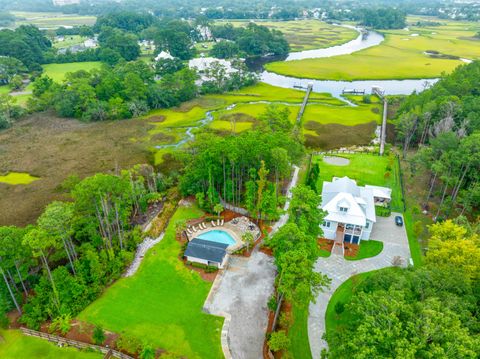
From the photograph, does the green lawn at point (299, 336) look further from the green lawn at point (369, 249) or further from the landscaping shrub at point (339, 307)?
the green lawn at point (369, 249)

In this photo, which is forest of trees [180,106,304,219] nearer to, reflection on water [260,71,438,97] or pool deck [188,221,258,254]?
pool deck [188,221,258,254]

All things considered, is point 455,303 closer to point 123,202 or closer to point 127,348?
point 127,348

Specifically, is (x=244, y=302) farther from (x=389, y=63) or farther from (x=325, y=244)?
(x=389, y=63)

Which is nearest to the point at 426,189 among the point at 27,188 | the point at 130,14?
the point at 27,188

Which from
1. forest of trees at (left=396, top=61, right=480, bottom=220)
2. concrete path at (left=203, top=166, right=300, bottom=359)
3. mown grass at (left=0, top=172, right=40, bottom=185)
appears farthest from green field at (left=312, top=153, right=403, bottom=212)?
mown grass at (left=0, top=172, right=40, bottom=185)

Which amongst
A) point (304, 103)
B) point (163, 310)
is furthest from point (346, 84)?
point (163, 310)

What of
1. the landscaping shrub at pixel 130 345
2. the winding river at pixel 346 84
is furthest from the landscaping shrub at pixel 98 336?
the winding river at pixel 346 84
